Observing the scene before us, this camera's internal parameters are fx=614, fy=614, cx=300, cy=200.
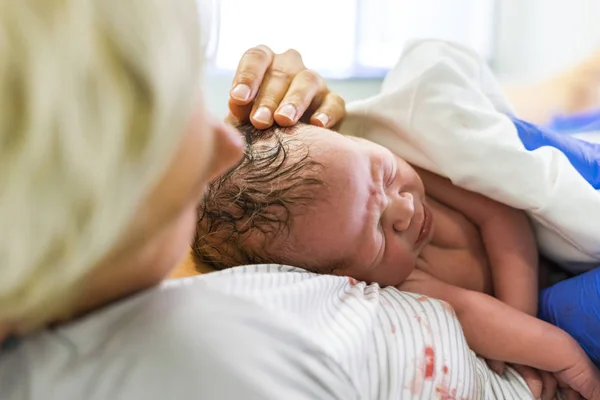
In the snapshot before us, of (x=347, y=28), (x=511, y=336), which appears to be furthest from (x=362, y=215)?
(x=347, y=28)

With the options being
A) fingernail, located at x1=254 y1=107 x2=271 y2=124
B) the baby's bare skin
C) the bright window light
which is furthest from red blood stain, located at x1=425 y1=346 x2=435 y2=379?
the bright window light

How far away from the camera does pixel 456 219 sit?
0.97 metres

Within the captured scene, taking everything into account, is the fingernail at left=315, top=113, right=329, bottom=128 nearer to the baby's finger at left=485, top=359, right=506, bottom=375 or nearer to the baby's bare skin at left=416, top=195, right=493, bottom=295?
the baby's bare skin at left=416, top=195, right=493, bottom=295

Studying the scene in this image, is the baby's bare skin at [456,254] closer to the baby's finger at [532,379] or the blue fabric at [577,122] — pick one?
the baby's finger at [532,379]

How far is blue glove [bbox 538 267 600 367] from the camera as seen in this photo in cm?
82

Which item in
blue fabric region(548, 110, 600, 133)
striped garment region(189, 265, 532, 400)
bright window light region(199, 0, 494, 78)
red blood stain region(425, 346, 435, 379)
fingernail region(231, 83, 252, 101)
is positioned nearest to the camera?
striped garment region(189, 265, 532, 400)

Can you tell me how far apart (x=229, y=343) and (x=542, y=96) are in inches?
49.2

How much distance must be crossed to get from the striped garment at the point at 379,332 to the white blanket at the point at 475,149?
0.21m

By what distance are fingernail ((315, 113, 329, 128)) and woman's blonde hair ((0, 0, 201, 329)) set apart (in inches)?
22.5

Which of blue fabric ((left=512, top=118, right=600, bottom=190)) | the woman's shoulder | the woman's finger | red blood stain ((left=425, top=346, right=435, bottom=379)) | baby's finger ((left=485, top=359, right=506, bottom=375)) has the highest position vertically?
the woman's finger

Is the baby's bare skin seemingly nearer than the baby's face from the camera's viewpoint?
No

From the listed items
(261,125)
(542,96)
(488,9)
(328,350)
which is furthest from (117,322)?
(488,9)

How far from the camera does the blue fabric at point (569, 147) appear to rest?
3.23 ft

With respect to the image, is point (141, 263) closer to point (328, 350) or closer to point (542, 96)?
point (328, 350)
